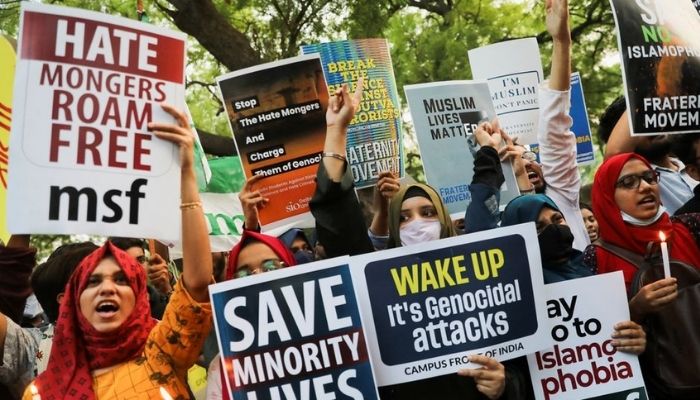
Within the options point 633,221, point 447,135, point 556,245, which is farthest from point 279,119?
point 633,221

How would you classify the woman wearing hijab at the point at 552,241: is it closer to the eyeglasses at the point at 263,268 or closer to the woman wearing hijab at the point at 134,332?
the eyeglasses at the point at 263,268

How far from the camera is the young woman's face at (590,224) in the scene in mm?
5426

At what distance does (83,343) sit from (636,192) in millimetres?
2219

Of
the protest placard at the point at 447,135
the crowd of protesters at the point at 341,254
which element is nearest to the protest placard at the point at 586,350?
the crowd of protesters at the point at 341,254

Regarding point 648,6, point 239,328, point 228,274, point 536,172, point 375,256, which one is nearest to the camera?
point 239,328

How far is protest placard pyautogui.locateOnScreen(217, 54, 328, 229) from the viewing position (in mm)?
4391

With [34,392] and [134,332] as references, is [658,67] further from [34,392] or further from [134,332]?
[34,392]

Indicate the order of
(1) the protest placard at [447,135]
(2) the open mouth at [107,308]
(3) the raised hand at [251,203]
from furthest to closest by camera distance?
(1) the protest placard at [447,135] → (3) the raised hand at [251,203] → (2) the open mouth at [107,308]

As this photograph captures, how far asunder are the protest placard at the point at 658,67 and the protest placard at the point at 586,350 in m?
0.82

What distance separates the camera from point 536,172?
203 inches

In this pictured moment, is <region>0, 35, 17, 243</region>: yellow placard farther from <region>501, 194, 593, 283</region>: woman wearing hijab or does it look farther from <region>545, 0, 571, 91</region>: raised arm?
<region>545, 0, 571, 91</region>: raised arm

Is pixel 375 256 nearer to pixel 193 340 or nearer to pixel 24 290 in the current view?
pixel 193 340

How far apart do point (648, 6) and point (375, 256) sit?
1.75m

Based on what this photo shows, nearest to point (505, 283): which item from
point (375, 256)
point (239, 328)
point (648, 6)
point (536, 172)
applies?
point (375, 256)
